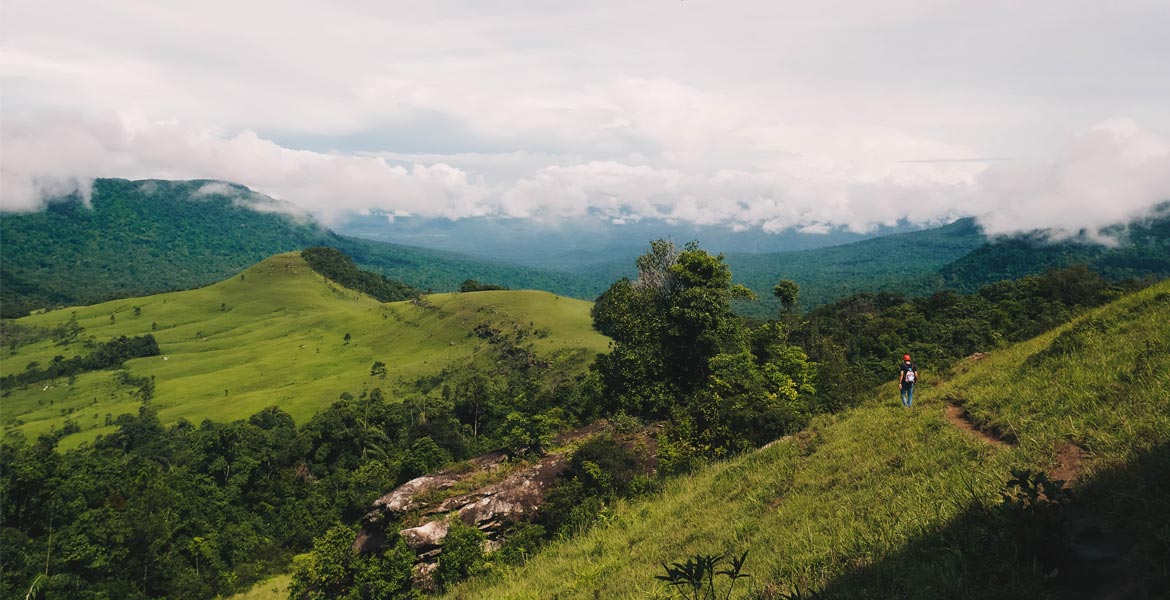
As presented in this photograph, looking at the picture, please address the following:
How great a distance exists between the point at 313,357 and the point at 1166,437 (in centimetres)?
16646

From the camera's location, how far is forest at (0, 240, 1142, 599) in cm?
2262

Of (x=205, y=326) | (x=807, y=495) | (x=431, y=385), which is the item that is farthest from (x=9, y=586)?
(x=205, y=326)

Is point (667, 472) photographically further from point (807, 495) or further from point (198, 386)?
point (198, 386)

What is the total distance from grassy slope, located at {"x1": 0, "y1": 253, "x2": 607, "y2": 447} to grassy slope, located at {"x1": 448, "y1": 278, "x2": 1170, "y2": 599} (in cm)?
9209

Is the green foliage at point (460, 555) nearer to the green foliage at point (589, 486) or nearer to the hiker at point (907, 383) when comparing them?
the green foliage at point (589, 486)

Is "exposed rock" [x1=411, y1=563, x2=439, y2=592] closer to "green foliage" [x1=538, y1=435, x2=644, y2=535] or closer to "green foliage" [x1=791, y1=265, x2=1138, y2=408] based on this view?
"green foliage" [x1=538, y1=435, x2=644, y2=535]

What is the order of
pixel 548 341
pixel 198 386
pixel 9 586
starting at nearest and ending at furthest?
pixel 9 586
pixel 548 341
pixel 198 386

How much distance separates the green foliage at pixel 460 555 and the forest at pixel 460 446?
86 mm

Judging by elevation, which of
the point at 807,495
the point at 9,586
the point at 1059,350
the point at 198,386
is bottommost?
the point at 198,386

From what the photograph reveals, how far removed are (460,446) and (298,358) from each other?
102m

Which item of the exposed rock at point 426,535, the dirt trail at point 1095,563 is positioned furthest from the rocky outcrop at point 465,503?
the dirt trail at point 1095,563

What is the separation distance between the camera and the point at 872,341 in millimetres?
81938

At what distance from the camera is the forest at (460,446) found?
74.2 feet

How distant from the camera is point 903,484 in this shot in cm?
1048
